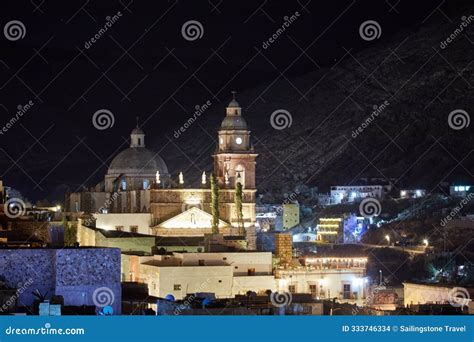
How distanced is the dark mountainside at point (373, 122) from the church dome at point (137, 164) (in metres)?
33.1

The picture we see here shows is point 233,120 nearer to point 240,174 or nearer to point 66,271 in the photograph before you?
point 240,174

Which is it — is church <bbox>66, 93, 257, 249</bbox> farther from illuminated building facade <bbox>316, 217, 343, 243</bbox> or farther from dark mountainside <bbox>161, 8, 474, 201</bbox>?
dark mountainside <bbox>161, 8, 474, 201</bbox>

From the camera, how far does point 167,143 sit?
12694 cm

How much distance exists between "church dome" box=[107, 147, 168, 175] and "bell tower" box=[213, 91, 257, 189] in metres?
3.26

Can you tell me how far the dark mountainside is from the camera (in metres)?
106

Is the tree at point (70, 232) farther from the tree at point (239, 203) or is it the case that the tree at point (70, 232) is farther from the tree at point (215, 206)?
the tree at point (239, 203)

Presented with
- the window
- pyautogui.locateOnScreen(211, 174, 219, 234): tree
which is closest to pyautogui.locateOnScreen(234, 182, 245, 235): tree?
pyautogui.locateOnScreen(211, 174, 219, 234): tree

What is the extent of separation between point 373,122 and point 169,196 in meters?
64.7

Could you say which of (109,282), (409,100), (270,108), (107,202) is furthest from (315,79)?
(109,282)

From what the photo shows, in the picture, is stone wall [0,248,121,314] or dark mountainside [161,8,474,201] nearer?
stone wall [0,248,121,314]
